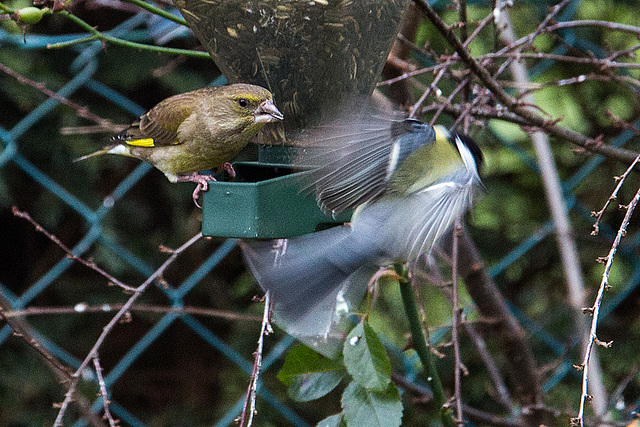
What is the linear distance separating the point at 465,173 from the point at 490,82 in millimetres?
192

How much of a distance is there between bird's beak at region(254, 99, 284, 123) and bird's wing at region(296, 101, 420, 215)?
10cm

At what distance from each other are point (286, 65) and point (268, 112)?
4.5 inches

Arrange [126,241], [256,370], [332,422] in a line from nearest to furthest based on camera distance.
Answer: [256,370], [332,422], [126,241]

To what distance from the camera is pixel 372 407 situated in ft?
4.03

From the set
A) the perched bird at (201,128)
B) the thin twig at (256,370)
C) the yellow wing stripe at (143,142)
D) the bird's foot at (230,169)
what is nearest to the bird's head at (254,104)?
the perched bird at (201,128)

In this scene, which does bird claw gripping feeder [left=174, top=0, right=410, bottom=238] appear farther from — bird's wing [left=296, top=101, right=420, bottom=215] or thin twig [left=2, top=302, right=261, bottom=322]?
thin twig [left=2, top=302, right=261, bottom=322]

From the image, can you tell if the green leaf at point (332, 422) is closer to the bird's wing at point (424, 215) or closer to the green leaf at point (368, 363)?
the green leaf at point (368, 363)

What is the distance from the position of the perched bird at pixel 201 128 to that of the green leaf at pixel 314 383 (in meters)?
0.41

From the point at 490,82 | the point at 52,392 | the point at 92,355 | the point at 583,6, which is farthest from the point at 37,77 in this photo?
the point at 583,6

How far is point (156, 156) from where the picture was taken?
1.61 m

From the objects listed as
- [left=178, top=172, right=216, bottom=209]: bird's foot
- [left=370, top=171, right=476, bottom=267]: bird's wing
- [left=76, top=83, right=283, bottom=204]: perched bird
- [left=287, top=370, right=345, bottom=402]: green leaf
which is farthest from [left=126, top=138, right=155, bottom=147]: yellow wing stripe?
[left=287, top=370, right=345, bottom=402]: green leaf

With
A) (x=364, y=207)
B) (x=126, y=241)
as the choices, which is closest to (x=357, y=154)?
(x=364, y=207)

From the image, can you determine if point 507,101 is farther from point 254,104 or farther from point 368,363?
point 368,363

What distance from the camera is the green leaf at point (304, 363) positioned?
132 centimetres
